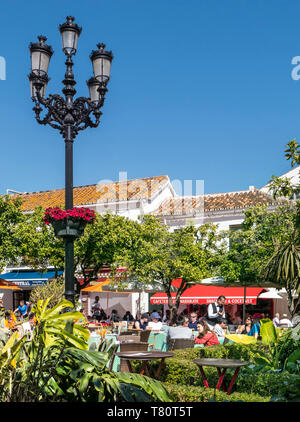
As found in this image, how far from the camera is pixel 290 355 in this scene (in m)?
5.52

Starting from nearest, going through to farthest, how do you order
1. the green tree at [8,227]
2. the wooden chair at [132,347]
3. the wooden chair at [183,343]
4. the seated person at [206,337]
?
the wooden chair at [132,347]
the seated person at [206,337]
the wooden chair at [183,343]
the green tree at [8,227]

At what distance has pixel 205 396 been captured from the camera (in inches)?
195

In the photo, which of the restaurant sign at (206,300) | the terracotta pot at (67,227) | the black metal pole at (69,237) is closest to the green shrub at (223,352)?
the black metal pole at (69,237)

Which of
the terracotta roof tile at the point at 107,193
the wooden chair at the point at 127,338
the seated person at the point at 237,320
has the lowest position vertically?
the seated person at the point at 237,320

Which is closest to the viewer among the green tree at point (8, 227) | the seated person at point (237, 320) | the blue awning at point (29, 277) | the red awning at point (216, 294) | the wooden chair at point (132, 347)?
the wooden chair at point (132, 347)

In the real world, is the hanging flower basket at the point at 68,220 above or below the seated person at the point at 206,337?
above

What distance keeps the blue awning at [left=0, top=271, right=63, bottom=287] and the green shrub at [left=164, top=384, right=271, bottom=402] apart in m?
24.4

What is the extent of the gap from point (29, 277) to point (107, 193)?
24.8 ft

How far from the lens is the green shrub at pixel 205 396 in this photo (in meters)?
4.76

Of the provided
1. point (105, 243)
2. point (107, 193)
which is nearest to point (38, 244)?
point (105, 243)

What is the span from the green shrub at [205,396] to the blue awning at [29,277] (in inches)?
963

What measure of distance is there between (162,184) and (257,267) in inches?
524

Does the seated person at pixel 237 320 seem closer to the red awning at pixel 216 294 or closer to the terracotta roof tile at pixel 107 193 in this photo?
the red awning at pixel 216 294
